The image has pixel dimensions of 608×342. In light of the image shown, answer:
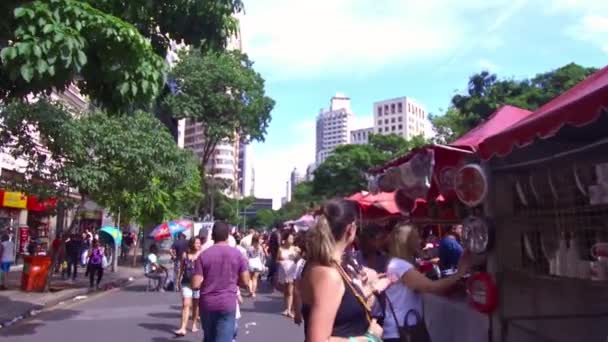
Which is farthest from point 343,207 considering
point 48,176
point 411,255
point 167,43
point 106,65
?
point 48,176

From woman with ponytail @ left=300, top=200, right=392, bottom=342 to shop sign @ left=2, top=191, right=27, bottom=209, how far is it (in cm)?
2125

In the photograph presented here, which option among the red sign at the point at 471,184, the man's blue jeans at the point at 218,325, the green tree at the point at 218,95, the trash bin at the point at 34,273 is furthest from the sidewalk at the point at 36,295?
the green tree at the point at 218,95

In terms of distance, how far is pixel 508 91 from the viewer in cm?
2955

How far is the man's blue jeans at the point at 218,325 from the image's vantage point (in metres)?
5.95

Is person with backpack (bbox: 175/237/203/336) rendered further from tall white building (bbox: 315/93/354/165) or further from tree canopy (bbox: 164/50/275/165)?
tall white building (bbox: 315/93/354/165)

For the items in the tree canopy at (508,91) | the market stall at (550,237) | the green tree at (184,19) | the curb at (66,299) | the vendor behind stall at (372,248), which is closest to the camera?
the market stall at (550,237)

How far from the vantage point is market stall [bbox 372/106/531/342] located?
5.50 metres

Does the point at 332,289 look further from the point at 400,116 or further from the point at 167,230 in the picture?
the point at 400,116

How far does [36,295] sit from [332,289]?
14.0 metres

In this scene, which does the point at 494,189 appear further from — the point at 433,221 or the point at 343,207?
the point at 433,221

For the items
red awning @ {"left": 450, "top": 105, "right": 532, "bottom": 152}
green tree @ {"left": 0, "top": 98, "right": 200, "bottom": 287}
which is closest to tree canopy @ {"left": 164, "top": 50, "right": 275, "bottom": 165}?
green tree @ {"left": 0, "top": 98, "right": 200, "bottom": 287}

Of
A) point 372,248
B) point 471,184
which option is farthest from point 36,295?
point 471,184

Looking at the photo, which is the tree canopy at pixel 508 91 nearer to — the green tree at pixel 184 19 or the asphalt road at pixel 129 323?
the asphalt road at pixel 129 323

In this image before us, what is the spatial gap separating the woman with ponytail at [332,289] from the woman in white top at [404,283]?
1.53m
